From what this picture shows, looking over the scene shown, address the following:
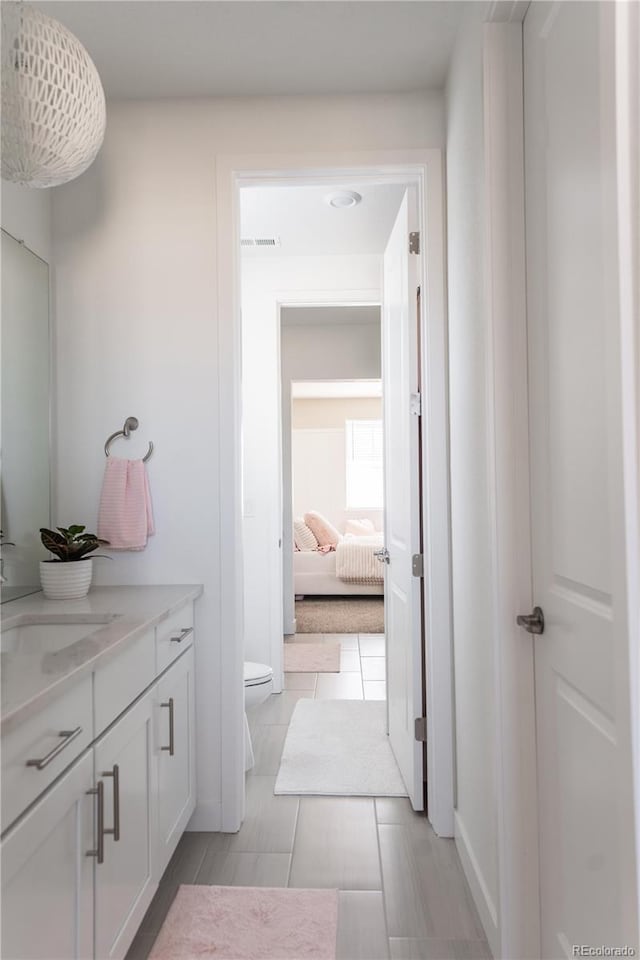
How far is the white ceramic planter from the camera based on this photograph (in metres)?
2.00

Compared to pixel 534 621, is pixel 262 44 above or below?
above

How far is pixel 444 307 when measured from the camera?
2215 millimetres

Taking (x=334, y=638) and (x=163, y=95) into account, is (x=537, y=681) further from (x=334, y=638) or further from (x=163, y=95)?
(x=334, y=638)

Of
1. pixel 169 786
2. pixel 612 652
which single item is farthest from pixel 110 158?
pixel 612 652

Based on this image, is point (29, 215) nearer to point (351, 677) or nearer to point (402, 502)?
point (402, 502)

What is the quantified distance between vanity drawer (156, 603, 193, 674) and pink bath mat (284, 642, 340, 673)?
2254mm

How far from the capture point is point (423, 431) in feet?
7.50

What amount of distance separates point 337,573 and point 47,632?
200 inches

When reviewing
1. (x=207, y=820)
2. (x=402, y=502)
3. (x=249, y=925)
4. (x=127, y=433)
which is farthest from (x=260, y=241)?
(x=249, y=925)

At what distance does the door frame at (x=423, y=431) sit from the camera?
2197mm

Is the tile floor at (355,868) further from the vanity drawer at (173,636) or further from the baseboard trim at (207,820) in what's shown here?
the vanity drawer at (173,636)

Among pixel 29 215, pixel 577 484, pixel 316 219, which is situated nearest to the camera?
pixel 577 484

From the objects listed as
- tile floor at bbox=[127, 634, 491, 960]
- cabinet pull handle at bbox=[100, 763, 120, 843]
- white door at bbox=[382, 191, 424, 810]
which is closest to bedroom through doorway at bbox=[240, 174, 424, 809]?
white door at bbox=[382, 191, 424, 810]

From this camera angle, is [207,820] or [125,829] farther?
[207,820]
